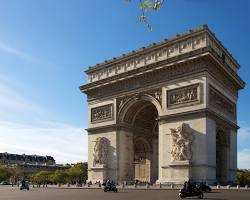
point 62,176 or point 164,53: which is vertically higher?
point 164,53

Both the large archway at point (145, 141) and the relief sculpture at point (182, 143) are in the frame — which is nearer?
the relief sculpture at point (182, 143)

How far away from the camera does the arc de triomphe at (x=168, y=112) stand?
38344mm

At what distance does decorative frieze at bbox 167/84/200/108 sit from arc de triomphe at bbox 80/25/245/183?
3.9 inches

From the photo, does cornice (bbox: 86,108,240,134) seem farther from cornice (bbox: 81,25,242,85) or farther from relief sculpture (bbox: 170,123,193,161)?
cornice (bbox: 81,25,242,85)

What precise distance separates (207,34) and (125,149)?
16506 mm

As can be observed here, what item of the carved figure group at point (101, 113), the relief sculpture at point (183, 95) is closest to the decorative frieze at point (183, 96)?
the relief sculpture at point (183, 95)

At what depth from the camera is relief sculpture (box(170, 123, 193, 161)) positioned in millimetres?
38156

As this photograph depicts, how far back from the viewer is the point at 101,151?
156 feet

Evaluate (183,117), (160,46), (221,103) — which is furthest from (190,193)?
(160,46)


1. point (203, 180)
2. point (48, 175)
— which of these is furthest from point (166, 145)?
point (48, 175)

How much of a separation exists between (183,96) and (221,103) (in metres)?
4.83

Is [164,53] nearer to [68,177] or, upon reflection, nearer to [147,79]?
[147,79]

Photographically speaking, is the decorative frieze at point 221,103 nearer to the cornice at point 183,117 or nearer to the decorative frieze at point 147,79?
the cornice at point 183,117

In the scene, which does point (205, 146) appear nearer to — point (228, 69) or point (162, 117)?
point (162, 117)
